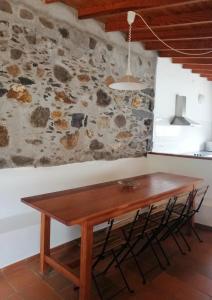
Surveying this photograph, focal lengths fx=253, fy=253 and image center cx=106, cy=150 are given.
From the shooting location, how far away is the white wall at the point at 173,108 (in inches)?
179

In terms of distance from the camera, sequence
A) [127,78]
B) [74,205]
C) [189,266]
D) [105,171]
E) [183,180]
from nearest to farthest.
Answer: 1. [74,205]
2. [127,78]
3. [189,266]
4. [183,180]
5. [105,171]

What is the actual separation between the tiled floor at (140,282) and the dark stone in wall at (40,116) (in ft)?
4.65

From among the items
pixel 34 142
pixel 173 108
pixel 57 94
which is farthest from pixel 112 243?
pixel 173 108

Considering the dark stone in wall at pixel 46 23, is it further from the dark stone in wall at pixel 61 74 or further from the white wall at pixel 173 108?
the white wall at pixel 173 108

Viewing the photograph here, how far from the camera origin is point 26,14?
94.8 inches

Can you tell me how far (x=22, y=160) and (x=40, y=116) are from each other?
1.60ft

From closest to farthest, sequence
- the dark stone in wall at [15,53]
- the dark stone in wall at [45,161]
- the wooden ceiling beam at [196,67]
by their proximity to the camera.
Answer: the dark stone in wall at [15,53]
the dark stone in wall at [45,161]
the wooden ceiling beam at [196,67]

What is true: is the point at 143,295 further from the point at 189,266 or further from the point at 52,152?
the point at 52,152

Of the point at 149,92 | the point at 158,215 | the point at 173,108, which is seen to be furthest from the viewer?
the point at 173,108

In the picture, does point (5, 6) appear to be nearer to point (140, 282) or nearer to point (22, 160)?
point (22, 160)

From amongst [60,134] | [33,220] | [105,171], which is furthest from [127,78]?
[33,220]

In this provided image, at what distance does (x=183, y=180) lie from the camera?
120 inches

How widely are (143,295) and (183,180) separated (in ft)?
4.61

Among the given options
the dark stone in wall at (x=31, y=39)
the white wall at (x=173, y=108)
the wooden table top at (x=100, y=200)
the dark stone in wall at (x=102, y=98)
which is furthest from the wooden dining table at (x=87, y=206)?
the white wall at (x=173, y=108)
